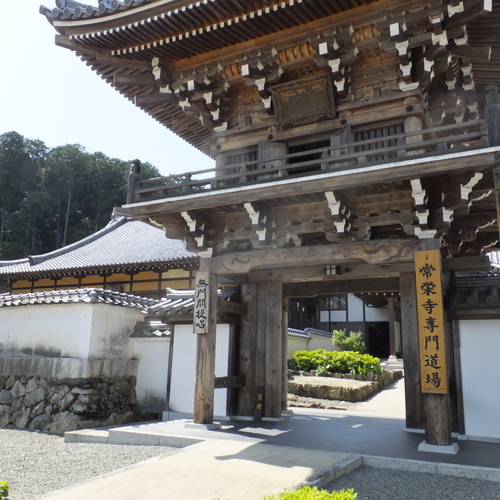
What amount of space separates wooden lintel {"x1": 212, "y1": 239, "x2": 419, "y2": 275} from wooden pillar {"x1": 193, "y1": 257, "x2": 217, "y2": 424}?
294mm

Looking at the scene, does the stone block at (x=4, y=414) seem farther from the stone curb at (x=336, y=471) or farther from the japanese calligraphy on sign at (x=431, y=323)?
the japanese calligraphy on sign at (x=431, y=323)

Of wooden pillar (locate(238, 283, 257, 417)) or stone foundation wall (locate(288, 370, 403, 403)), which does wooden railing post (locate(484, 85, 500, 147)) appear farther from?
stone foundation wall (locate(288, 370, 403, 403))

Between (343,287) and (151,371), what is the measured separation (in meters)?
5.52

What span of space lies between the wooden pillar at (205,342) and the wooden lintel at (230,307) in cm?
91

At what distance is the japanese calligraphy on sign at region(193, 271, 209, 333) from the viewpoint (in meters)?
8.77

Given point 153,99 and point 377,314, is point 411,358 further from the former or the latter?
point 377,314

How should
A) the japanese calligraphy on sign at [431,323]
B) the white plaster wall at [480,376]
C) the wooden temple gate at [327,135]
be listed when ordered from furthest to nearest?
the white plaster wall at [480,376]
the wooden temple gate at [327,135]
the japanese calligraphy on sign at [431,323]

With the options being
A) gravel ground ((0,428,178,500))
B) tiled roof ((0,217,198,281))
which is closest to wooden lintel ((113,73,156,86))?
gravel ground ((0,428,178,500))

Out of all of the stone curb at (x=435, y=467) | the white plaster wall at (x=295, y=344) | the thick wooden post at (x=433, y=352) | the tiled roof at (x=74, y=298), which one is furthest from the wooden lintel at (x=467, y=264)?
the white plaster wall at (x=295, y=344)

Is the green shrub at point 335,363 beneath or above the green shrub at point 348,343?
beneath

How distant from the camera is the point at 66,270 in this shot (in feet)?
67.5

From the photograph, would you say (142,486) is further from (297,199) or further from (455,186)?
(455,186)

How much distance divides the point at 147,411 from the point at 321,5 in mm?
10020

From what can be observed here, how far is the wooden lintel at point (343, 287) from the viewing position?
1046 centimetres
